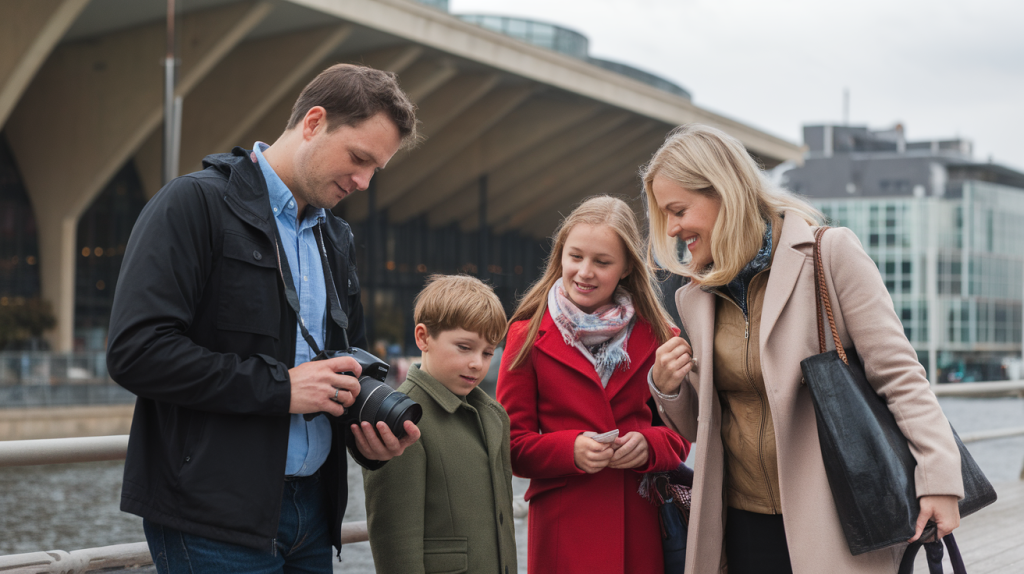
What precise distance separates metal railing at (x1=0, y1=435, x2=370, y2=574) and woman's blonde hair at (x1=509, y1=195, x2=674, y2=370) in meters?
1.25

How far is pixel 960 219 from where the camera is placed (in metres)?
61.7

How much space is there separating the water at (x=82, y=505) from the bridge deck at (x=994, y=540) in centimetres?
332

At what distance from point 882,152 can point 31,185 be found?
209 feet

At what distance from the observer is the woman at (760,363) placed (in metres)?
2.41

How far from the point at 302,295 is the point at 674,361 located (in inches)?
42.4

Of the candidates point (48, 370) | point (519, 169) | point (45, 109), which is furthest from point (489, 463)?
point (519, 169)

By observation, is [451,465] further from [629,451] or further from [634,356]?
[634,356]

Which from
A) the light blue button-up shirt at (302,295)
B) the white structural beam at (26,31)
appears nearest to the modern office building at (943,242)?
the white structural beam at (26,31)

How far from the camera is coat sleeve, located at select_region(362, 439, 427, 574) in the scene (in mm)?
2506

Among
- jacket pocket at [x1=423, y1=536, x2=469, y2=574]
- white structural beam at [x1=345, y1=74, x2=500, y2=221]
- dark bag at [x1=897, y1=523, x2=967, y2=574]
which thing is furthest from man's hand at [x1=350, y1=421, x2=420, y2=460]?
white structural beam at [x1=345, y1=74, x2=500, y2=221]

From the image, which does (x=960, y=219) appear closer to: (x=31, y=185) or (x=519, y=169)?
(x=519, y=169)

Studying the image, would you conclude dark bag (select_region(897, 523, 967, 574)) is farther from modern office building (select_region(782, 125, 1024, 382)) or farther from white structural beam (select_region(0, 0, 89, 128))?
modern office building (select_region(782, 125, 1024, 382))

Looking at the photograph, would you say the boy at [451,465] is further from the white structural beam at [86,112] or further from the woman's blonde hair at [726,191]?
the white structural beam at [86,112]

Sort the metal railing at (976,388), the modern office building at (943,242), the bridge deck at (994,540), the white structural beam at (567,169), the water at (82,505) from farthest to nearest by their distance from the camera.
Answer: the modern office building at (943,242) → the white structural beam at (567,169) → the water at (82,505) → the metal railing at (976,388) → the bridge deck at (994,540)
